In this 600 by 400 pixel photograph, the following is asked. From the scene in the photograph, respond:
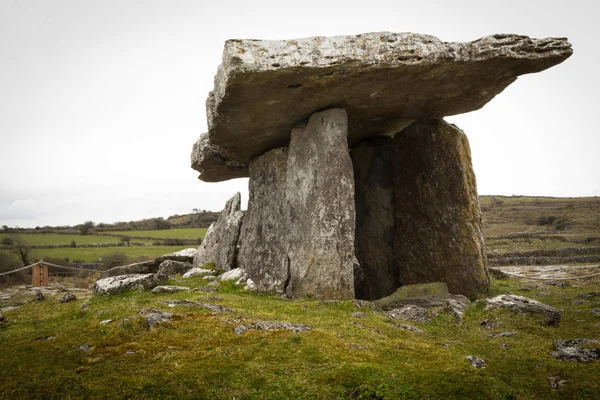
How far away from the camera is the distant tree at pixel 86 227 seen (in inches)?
1624

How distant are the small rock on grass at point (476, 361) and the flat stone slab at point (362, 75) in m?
6.23

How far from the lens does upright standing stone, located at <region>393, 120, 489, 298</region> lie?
12430 millimetres

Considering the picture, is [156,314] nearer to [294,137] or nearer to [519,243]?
[294,137]

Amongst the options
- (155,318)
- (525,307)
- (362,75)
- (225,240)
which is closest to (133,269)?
(225,240)

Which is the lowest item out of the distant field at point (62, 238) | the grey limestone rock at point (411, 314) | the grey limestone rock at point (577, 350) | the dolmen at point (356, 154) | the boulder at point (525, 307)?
the grey limestone rock at point (411, 314)

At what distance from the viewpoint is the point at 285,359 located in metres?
5.90

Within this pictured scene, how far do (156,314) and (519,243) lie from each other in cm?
2838

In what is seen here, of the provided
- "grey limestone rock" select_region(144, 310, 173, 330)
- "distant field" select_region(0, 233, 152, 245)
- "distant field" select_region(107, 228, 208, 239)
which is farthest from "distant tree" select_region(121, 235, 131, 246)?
"grey limestone rock" select_region(144, 310, 173, 330)

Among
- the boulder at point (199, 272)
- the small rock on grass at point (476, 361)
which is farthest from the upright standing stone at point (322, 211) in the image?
the small rock on grass at point (476, 361)

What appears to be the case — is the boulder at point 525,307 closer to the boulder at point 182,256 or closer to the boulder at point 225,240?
the boulder at point 225,240

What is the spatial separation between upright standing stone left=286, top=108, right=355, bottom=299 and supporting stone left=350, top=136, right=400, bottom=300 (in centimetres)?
373

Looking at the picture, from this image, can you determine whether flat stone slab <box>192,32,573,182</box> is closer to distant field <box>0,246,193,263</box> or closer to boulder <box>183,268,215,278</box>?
boulder <box>183,268,215,278</box>

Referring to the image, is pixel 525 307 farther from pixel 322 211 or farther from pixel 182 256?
pixel 182 256

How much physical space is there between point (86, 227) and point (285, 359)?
4312 cm
